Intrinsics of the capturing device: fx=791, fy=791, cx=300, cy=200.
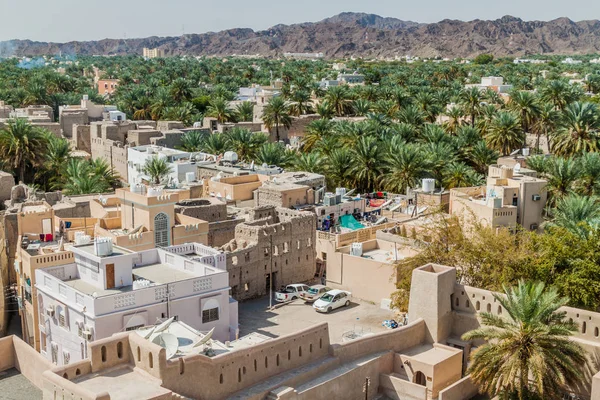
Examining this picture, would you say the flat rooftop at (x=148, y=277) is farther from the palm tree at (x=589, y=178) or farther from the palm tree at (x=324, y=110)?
the palm tree at (x=324, y=110)

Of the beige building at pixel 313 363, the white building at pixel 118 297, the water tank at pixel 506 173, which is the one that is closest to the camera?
the beige building at pixel 313 363

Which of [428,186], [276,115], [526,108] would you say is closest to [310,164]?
[428,186]

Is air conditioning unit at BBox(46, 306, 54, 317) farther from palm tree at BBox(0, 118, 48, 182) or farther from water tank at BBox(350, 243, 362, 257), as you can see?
palm tree at BBox(0, 118, 48, 182)

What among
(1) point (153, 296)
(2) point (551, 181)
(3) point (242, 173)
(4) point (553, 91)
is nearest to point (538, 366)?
(1) point (153, 296)

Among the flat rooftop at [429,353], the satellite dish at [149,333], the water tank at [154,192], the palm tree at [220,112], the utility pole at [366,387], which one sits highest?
the palm tree at [220,112]

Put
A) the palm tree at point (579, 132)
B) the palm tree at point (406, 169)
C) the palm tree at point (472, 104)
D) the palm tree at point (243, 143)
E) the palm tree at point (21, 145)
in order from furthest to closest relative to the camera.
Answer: the palm tree at point (472, 104)
the palm tree at point (243, 143)
the palm tree at point (579, 132)
the palm tree at point (21, 145)
the palm tree at point (406, 169)

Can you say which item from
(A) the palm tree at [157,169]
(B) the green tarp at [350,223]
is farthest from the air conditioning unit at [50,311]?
(A) the palm tree at [157,169]

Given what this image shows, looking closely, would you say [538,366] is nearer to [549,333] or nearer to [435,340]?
[549,333]
